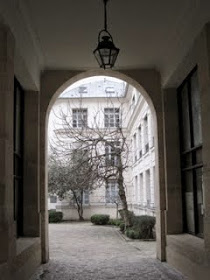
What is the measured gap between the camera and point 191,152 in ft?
31.7

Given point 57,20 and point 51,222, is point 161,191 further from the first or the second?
point 51,222

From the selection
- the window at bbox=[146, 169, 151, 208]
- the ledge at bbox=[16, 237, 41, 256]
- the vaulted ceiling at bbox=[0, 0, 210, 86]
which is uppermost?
the vaulted ceiling at bbox=[0, 0, 210, 86]

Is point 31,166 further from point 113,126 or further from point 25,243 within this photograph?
point 113,126

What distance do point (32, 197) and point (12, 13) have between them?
4647 mm

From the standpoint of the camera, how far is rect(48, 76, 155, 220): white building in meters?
26.3

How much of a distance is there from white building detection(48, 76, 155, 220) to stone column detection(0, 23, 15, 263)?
17.0 m

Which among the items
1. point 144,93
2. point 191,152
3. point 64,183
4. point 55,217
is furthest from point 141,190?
point 191,152

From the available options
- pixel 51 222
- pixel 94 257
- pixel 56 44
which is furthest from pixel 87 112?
pixel 56 44

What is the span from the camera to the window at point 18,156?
959 cm

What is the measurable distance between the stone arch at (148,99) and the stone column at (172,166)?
217 millimetres

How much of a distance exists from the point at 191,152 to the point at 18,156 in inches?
150

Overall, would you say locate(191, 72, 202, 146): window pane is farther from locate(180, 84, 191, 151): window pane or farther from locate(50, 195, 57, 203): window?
locate(50, 195, 57, 203): window

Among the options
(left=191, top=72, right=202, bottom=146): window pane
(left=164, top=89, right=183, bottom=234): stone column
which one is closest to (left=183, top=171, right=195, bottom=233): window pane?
(left=164, top=89, right=183, bottom=234): stone column

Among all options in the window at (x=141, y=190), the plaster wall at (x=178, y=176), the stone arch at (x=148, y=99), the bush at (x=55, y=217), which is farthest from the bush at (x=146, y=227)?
the bush at (x=55, y=217)
